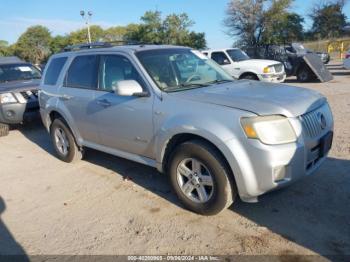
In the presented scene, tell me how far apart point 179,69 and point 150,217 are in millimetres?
1907

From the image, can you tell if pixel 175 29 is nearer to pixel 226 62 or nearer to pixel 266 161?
pixel 226 62

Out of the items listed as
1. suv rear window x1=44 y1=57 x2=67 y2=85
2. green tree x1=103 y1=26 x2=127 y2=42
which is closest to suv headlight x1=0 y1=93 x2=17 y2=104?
suv rear window x1=44 y1=57 x2=67 y2=85

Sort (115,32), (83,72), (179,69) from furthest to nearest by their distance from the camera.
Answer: (115,32), (83,72), (179,69)

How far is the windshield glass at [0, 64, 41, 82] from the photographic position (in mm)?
10070

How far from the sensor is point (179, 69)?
488 centimetres

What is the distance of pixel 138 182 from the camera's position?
5266mm

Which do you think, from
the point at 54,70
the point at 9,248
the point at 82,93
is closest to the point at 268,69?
the point at 54,70

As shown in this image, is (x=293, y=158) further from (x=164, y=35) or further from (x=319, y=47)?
(x=164, y=35)

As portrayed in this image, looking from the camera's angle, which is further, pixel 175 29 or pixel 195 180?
pixel 175 29

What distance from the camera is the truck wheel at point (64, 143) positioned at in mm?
6094

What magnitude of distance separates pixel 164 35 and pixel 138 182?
4582 centimetres

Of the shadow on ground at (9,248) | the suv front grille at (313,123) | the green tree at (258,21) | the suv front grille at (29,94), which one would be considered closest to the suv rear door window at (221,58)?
the suv front grille at (29,94)

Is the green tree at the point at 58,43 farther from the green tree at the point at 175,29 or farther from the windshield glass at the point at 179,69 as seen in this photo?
the windshield glass at the point at 179,69

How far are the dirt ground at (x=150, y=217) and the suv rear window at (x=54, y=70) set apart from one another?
1.58 metres
